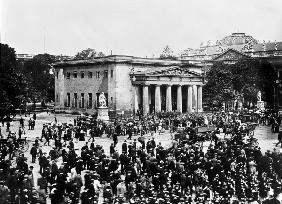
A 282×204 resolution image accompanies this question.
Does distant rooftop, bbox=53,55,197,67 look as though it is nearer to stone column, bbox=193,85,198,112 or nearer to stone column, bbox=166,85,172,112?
stone column, bbox=193,85,198,112

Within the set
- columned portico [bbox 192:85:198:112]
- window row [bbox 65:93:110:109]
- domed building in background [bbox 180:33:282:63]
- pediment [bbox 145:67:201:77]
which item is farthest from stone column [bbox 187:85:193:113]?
domed building in background [bbox 180:33:282:63]

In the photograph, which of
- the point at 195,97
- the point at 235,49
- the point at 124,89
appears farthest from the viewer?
the point at 235,49

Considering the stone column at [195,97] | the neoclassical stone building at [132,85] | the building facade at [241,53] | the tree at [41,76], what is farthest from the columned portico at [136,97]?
the tree at [41,76]

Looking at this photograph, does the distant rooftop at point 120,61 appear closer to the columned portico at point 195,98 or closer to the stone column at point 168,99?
the columned portico at point 195,98

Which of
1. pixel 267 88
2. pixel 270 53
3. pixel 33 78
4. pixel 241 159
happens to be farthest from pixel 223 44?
pixel 241 159

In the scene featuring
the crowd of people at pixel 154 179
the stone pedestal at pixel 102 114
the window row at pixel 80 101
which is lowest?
the crowd of people at pixel 154 179

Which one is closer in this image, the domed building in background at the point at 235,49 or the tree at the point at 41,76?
the tree at the point at 41,76

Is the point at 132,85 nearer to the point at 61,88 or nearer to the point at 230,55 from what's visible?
the point at 61,88

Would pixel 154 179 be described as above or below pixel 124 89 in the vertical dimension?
below

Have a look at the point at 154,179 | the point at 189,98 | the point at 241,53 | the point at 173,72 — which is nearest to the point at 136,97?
the point at 173,72
